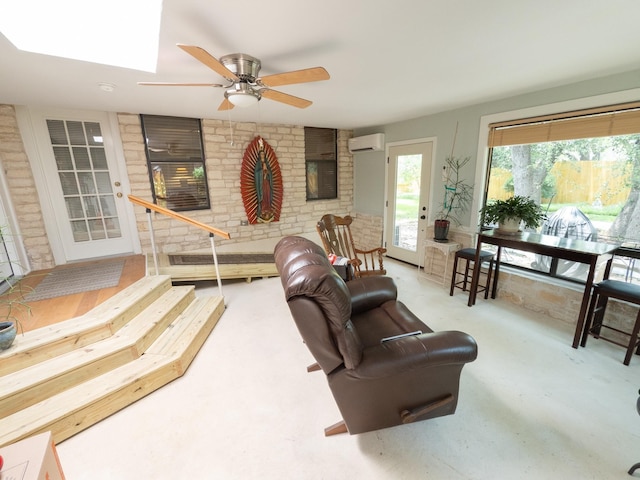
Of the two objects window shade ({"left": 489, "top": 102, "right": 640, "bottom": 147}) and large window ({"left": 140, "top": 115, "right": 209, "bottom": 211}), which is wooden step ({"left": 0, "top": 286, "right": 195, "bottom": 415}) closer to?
large window ({"left": 140, "top": 115, "right": 209, "bottom": 211})

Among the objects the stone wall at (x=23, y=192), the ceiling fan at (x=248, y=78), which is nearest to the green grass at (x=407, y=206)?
the ceiling fan at (x=248, y=78)

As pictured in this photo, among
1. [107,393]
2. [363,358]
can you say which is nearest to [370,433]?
[363,358]

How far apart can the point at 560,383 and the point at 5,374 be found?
3700 mm

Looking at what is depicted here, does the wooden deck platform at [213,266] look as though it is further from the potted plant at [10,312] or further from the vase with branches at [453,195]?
the vase with branches at [453,195]

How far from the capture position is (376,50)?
1.75m

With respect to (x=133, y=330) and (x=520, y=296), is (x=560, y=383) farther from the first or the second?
(x=133, y=330)

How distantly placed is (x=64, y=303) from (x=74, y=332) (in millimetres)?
609

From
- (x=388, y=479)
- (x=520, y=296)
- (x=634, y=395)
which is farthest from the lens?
(x=520, y=296)

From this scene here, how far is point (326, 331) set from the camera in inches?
47.3

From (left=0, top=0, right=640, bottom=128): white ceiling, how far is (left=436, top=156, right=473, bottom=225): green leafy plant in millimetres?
812

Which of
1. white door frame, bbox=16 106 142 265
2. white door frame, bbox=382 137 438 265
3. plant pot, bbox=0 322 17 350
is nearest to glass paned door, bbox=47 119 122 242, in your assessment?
white door frame, bbox=16 106 142 265

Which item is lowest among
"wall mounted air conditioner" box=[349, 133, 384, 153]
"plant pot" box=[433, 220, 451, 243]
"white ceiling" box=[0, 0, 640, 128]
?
"plant pot" box=[433, 220, 451, 243]

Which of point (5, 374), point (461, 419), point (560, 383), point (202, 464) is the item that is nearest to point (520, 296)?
point (560, 383)

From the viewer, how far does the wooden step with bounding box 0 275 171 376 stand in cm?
168
